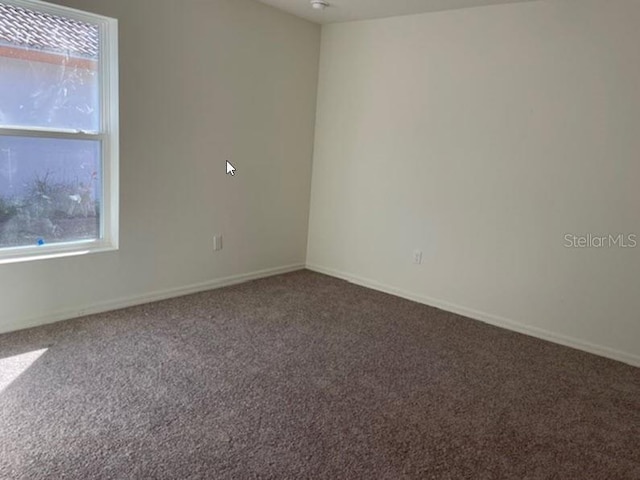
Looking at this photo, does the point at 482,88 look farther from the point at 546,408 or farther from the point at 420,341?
the point at 546,408

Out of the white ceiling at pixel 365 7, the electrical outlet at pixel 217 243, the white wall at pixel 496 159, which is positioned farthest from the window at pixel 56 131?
the white wall at pixel 496 159

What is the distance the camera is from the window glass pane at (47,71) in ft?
8.98

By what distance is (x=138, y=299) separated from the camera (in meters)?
3.48

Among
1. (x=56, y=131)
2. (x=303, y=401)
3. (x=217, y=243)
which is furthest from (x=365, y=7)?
(x=303, y=401)

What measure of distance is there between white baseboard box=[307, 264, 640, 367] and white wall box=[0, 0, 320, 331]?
837mm

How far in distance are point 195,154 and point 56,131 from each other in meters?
0.97

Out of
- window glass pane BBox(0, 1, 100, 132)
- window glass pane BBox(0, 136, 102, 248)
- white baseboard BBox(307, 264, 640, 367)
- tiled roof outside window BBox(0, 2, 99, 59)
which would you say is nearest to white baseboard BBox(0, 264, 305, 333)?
window glass pane BBox(0, 136, 102, 248)

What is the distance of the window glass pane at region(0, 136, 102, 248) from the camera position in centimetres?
283

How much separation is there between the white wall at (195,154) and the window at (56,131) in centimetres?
12

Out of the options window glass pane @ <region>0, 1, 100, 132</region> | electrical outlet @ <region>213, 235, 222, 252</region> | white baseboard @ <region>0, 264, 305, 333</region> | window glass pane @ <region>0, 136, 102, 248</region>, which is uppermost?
window glass pane @ <region>0, 1, 100, 132</region>

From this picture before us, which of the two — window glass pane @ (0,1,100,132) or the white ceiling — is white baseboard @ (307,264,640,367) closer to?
the white ceiling

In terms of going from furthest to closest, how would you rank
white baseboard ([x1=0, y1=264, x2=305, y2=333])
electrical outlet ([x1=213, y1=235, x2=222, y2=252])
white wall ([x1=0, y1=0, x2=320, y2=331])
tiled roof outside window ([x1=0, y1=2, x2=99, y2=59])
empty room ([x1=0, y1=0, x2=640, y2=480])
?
electrical outlet ([x1=213, y1=235, x2=222, y2=252]), white wall ([x1=0, y1=0, x2=320, y2=331]), white baseboard ([x1=0, y1=264, x2=305, y2=333]), tiled roof outside window ([x1=0, y1=2, x2=99, y2=59]), empty room ([x1=0, y1=0, x2=640, y2=480])

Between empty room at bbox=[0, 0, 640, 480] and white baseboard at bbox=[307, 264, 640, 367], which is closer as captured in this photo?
empty room at bbox=[0, 0, 640, 480]

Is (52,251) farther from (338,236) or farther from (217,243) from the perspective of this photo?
(338,236)
